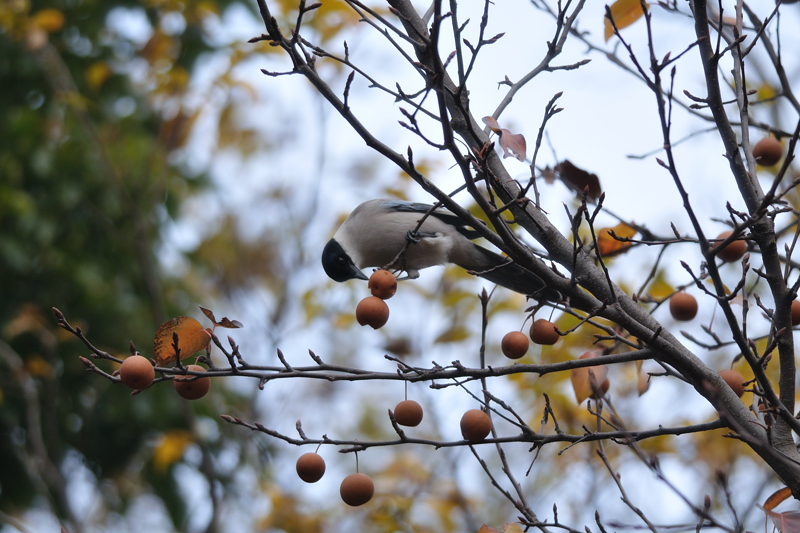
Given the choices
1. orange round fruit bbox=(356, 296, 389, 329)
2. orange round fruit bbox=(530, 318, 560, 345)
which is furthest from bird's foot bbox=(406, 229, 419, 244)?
orange round fruit bbox=(530, 318, 560, 345)

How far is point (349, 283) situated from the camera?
15.6 feet

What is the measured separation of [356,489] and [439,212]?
183 centimetres

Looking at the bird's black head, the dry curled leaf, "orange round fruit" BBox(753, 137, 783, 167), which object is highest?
the bird's black head

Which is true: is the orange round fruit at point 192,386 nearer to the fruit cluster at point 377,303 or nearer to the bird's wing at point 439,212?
the fruit cluster at point 377,303

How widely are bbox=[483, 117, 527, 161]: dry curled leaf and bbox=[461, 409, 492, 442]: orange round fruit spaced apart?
690 millimetres

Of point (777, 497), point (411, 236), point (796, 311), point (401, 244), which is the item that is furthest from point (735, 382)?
point (401, 244)

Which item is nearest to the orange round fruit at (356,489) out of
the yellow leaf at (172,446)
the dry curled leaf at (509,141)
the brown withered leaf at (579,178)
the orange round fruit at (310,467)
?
the orange round fruit at (310,467)

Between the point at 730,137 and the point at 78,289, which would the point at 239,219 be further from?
the point at 730,137

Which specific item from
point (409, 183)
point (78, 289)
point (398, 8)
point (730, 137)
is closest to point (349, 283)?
point (409, 183)

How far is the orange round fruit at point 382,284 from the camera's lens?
2.05m

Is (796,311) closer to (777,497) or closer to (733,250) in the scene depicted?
(733,250)

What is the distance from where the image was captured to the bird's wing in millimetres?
3293

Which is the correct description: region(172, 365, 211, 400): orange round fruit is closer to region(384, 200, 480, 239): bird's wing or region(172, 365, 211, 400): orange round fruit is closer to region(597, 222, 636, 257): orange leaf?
region(597, 222, 636, 257): orange leaf

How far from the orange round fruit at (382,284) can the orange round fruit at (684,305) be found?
0.97 meters
